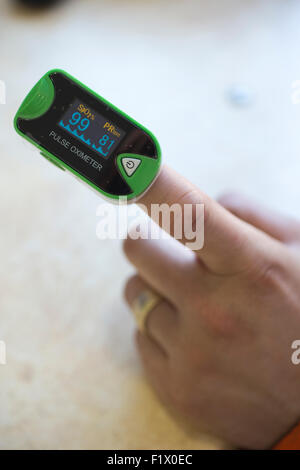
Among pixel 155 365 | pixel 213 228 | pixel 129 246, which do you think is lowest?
pixel 155 365

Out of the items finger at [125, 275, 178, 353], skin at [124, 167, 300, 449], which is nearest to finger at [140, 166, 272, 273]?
skin at [124, 167, 300, 449]

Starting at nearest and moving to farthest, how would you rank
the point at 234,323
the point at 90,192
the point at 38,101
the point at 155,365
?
the point at 38,101
the point at 234,323
the point at 155,365
the point at 90,192

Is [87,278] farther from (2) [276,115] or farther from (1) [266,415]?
(2) [276,115]

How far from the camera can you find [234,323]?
1.91 ft

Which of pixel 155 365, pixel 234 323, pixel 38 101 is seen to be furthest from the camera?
pixel 155 365

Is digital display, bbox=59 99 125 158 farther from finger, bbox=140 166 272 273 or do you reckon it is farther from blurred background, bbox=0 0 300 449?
blurred background, bbox=0 0 300 449

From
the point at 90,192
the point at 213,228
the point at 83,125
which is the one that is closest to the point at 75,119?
the point at 83,125

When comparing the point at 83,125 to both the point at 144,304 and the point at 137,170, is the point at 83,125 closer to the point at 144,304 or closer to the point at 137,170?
the point at 137,170

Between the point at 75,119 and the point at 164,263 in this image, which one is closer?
the point at 75,119

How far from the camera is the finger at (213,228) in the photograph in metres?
0.45

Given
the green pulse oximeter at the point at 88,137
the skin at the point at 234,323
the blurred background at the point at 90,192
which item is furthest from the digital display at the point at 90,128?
the blurred background at the point at 90,192

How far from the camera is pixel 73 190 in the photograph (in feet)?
3.13

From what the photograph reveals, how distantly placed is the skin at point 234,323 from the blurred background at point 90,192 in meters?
0.10

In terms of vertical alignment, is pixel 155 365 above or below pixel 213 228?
below
